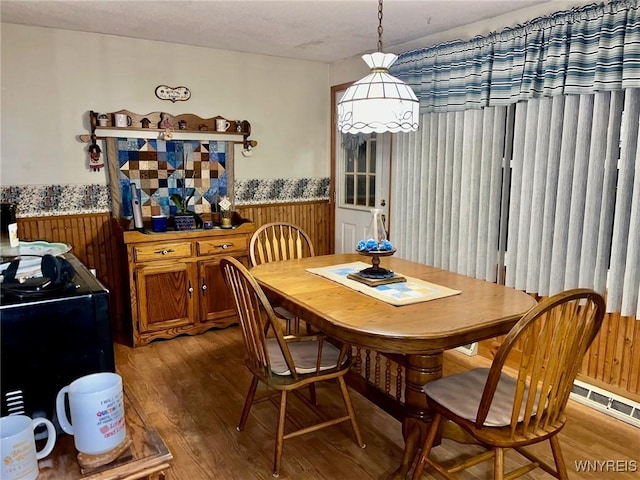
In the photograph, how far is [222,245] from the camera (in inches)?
148

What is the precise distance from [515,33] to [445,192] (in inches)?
44.6

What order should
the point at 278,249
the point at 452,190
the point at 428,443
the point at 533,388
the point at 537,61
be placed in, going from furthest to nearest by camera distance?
the point at 452,190 < the point at 278,249 < the point at 537,61 < the point at 428,443 < the point at 533,388

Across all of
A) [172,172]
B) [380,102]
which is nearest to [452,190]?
[380,102]

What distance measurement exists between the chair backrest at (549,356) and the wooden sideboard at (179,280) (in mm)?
2534

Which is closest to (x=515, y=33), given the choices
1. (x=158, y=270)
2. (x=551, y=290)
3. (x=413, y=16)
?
(x=413, y=16)

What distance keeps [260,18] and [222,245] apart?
5.47 feet

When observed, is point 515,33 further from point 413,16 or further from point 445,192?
point 445,192

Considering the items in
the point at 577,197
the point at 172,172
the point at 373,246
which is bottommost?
the point at 373,246

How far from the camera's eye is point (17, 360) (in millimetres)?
953

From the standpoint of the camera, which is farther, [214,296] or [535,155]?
[214,296]

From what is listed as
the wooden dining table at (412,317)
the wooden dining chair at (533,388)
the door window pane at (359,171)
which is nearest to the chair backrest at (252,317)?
the wooden dining table at (412,317)

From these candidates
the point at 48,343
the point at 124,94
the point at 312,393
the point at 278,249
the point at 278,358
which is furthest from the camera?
the point at 124,94

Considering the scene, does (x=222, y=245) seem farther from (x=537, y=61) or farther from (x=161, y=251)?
(x=537, y=61)

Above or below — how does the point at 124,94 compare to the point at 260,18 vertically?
below
